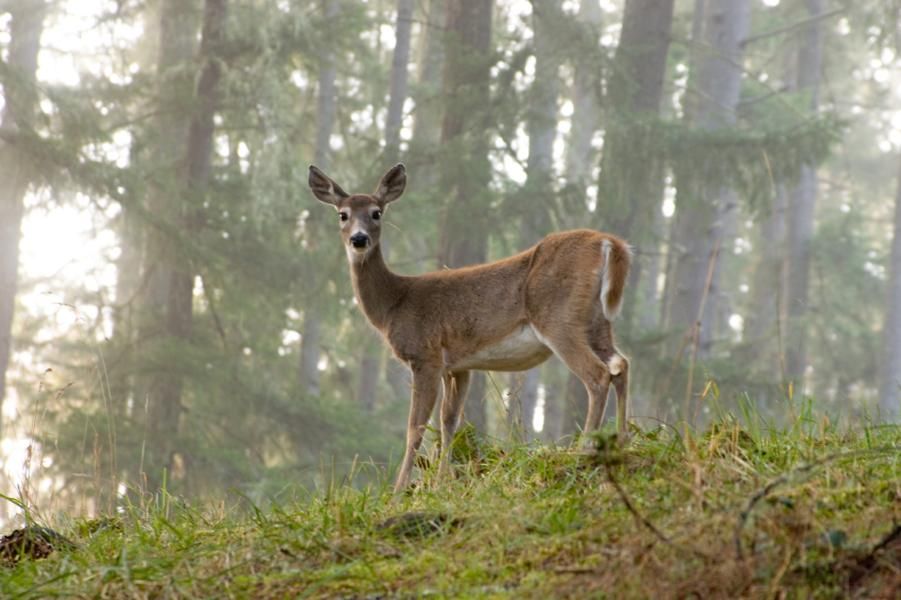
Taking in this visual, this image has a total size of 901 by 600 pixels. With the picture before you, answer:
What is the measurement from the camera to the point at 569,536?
360 cm

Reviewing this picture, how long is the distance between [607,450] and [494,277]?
3126 mm

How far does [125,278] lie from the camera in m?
25.8

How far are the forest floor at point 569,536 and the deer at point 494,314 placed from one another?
1166 millimetres

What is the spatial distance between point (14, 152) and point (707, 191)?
11.1 m

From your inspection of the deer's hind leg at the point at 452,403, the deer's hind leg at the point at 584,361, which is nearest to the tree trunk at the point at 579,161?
the deer's hind leg at the point at 452,403

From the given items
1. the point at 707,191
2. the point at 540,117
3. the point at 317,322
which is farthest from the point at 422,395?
the point at 317,322

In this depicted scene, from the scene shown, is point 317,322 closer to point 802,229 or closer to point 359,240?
point 802,229

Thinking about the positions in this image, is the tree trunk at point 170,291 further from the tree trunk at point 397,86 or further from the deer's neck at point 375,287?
the deer's neck at point 375,287

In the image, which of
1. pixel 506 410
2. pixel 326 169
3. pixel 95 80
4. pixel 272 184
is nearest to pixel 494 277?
pixel 506 410

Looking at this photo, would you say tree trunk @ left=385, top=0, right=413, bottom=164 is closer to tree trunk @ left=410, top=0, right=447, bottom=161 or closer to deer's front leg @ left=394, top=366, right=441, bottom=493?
tree trunk @ left=410, top=0, right=447, bottom=161

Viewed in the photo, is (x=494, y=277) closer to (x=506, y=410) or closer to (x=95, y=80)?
(x=506, y=410)

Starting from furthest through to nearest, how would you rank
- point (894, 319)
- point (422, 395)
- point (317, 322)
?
point (894, 319) < point (317, 322) < point (422, 395)

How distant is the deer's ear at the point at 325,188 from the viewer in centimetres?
716

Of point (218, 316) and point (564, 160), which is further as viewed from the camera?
point (564, 160)
